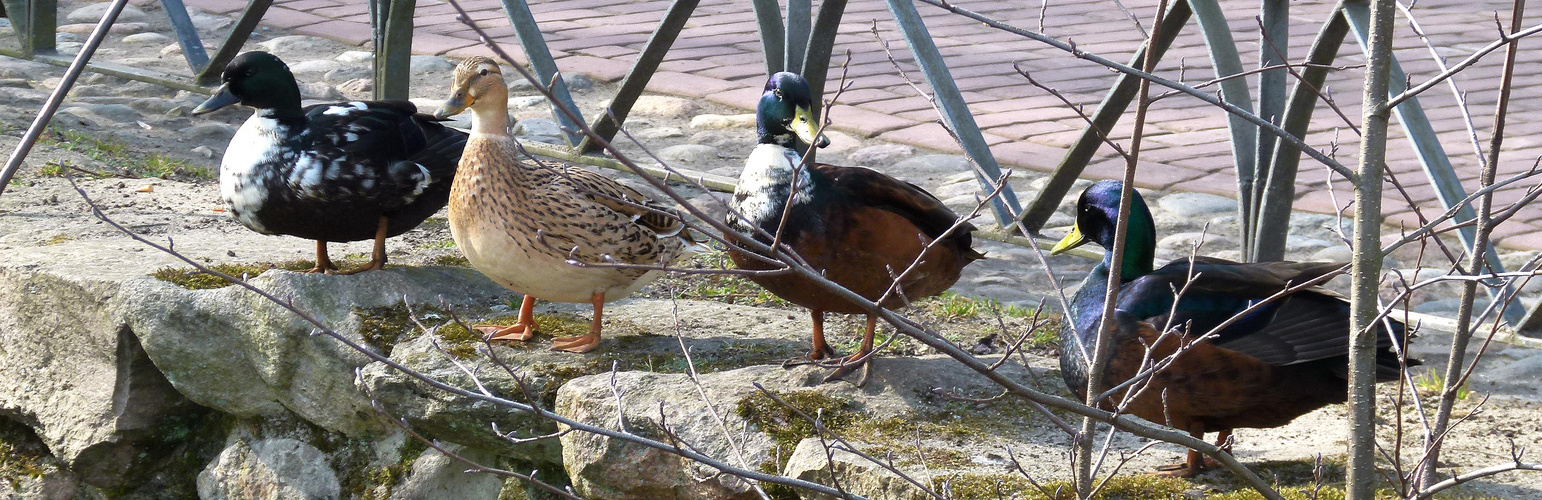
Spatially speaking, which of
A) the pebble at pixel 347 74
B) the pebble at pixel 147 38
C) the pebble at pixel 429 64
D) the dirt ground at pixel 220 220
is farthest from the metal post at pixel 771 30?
the pebble at pixel 147 38

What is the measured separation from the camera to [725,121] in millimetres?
5723

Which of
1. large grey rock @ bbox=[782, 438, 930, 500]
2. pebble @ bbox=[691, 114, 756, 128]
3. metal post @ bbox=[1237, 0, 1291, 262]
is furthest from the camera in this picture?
pebble @ bbox=[691, 114, 756, 128]

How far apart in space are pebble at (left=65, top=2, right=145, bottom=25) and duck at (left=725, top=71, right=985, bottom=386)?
236 inches

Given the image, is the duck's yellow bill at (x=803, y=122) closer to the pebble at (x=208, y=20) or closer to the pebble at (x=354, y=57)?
the pebble at (x=354, y=57)

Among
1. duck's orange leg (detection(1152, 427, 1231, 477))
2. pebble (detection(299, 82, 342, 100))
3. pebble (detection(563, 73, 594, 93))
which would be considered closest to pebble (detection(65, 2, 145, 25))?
pebble (detection(299, 82, 342, 100))

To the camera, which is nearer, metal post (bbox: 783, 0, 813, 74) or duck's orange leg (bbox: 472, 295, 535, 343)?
duck's orange leg (bbox: 472, 295, 535, 343)

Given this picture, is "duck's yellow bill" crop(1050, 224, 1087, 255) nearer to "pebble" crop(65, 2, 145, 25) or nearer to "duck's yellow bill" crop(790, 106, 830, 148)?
"duck's yellow bill" crop(790, 106, 830, 148)

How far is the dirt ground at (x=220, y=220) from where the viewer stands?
2611 millimetres

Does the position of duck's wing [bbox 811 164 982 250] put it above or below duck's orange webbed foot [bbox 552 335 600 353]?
above

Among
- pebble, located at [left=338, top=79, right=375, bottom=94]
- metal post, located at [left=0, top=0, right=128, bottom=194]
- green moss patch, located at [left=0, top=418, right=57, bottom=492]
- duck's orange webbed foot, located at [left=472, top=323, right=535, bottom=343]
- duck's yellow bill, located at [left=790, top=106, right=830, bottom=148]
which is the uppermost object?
metal post, located at [left=0, top=0, right=128, bottom=194]

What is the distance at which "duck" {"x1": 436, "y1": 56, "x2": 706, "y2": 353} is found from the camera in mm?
2709

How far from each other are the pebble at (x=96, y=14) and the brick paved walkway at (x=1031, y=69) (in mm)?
461

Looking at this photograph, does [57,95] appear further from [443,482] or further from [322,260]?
[322,260]

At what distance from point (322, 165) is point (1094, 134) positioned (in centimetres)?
213
